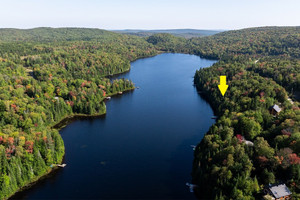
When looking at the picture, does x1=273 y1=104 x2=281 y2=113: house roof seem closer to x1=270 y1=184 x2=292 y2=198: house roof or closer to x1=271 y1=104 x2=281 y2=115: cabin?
x1=271 y1=104 x2=281 y2=115: cabin

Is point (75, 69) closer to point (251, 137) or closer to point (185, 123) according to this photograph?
point (185, 123)

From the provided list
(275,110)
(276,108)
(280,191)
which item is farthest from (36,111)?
(276,108)

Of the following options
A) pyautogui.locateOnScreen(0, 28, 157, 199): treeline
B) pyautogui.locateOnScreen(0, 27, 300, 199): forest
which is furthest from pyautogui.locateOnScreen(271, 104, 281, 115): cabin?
pyautogui.locateOnScreen(0, 28, 157, 199): treeline

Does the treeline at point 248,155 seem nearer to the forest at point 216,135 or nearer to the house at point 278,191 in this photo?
the forest at point 216,135

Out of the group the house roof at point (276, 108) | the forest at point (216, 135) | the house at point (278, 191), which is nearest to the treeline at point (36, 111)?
the forest at point (216, 135)

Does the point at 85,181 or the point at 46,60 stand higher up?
the point at 46,60


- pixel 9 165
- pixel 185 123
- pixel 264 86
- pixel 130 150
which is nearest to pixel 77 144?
pixel 130 150

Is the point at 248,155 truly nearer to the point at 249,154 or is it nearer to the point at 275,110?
the point at 249,154
